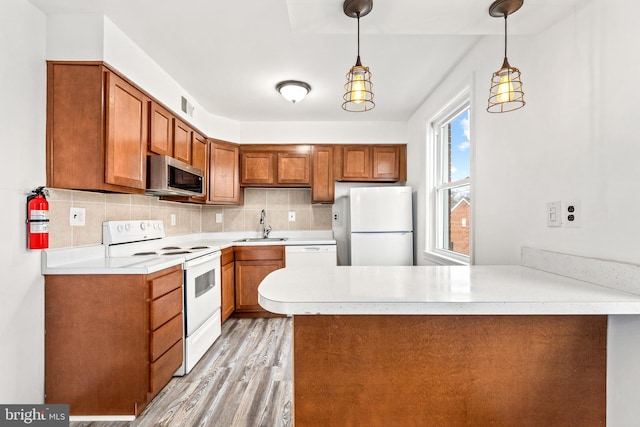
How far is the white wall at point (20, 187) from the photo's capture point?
1.50 meters

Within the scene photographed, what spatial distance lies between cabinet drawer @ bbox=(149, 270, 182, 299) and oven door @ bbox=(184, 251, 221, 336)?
0.12 meters

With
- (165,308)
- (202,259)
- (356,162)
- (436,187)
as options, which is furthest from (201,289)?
(436,187)

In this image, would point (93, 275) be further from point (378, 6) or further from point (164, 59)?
point (378, 6)

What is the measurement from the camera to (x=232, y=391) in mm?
1952

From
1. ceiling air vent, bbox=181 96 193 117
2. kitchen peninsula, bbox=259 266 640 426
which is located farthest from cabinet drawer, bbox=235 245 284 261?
kitchen peninsula, bbox=259 266 640 426

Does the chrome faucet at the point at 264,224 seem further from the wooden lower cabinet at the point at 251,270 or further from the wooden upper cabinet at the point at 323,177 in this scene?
the wooden upper cabinet at the point at 323,177

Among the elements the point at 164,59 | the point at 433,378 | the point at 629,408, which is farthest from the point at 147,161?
the point at 629,408

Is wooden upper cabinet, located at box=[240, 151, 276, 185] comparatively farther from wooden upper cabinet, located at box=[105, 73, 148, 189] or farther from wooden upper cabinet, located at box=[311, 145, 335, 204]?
wooden upper cabinet, located at box=[105, 73, 148, 189]

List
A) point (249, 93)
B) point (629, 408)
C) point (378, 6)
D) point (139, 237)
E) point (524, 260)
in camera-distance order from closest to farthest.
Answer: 1. point (629, 408)
2. point (378, 6)
3. point (524, 260)
4. point (139, 237)
5. point (249, 93)

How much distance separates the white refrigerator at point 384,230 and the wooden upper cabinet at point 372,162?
0.46 m

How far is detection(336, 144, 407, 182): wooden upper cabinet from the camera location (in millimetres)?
3680

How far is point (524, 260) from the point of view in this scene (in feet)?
5.14

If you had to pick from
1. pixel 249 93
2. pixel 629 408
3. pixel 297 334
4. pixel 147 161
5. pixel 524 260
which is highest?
pixel 249 93

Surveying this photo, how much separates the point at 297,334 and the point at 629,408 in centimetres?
121
